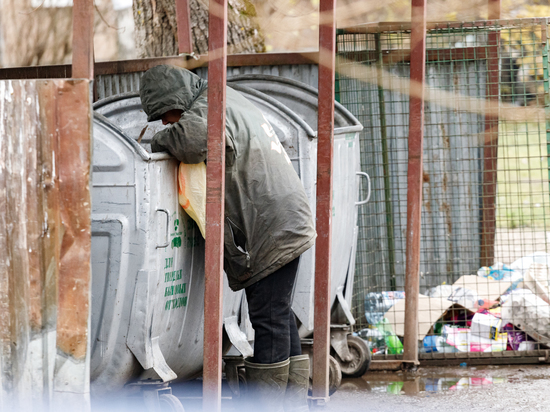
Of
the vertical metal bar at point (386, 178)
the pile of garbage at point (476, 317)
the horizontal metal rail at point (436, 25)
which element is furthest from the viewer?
the vertical metal bar at point (386, 178)

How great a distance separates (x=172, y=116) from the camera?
3.57 meters

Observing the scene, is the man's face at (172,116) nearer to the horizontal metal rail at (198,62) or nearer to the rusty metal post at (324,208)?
the rusty metal post at (324,208)

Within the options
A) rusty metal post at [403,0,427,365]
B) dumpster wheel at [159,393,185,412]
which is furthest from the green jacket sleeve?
rusty metal post at [403,0,427,365]

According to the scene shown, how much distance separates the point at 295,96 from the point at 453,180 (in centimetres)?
194

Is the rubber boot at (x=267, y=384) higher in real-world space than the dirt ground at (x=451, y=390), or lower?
higher

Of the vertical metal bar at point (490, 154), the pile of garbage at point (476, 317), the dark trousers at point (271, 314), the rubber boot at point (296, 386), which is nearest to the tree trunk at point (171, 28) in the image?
the vertical metal bar at point (490, 154)

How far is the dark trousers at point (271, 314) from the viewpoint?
3521 mm

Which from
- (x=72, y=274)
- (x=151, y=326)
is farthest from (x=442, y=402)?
(x=72, y=274)

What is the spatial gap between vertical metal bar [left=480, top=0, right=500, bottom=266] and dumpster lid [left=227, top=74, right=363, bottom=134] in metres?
1.56

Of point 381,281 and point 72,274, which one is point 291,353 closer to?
point 72,274

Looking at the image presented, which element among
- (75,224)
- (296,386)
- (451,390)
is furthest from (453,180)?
(75,224)

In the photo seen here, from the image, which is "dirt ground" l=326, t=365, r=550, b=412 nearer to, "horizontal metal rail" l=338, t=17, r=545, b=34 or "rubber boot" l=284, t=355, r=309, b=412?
"rubber boot" l=284, t=355, r=309, b=412

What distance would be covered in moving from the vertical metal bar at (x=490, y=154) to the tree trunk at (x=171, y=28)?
80.2 inches

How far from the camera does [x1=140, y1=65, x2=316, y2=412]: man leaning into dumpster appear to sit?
11.4ft
